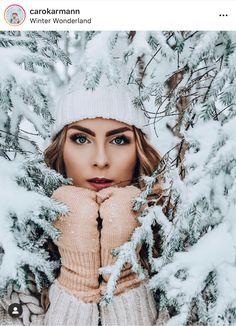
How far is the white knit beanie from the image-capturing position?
1.78m

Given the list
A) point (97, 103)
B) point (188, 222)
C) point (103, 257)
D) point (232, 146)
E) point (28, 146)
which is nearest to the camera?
point (232, 146)

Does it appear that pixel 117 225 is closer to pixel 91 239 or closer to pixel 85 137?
pixel 91 239

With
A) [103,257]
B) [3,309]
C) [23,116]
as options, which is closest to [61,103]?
[23,116]

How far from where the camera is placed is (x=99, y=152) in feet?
5.77

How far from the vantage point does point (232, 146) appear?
4.58 feet

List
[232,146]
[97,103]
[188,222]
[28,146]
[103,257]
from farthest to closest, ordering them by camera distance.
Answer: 1. [28,146]
2. [97,103]
3. [103,257]
4. [188,222]
5. [232,146]

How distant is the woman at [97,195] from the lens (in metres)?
1.64

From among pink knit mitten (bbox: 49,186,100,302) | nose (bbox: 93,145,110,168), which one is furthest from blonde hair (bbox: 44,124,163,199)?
pink knit mitten (bbox: 49,186,100,302)

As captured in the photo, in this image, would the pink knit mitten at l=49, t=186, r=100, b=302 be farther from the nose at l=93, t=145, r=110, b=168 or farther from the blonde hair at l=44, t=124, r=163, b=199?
the blonde hair at l=44, t=124, r=163, b=199

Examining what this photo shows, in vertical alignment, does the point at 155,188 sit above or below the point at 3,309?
above

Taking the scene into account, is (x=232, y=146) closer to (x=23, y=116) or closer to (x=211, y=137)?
(x=211, y=137)

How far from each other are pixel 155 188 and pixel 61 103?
1.46ft
